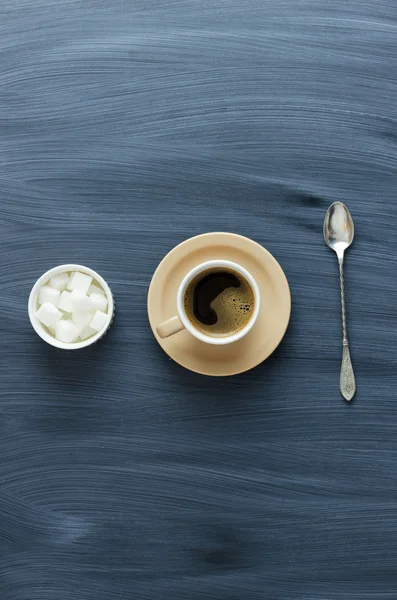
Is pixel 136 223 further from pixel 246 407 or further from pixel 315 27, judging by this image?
pixel 315 27

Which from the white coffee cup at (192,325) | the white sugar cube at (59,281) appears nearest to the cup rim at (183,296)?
the white coffee cup at (192,325)

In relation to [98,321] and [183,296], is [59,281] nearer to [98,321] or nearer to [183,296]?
[98,321]

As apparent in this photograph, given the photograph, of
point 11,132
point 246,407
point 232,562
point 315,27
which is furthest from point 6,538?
point 315,27

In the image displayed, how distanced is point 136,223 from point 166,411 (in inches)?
15.7

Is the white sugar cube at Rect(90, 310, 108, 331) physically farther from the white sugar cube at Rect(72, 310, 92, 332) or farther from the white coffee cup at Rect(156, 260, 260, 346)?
the white coffee cup at Rect(156, 260, 260, 346)

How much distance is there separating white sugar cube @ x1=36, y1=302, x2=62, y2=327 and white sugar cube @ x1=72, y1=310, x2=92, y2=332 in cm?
3

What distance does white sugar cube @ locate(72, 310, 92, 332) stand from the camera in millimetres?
1303

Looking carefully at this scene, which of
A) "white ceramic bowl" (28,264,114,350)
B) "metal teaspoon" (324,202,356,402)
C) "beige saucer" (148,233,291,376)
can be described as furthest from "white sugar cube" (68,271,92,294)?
"metal teaspoon" (324,202,356,402)

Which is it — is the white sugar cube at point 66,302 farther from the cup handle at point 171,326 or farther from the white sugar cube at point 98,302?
the cup handle at point 171,326

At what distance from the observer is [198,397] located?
136 centimetres

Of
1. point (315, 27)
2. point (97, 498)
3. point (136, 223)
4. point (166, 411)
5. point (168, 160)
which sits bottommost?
point (97, 498)

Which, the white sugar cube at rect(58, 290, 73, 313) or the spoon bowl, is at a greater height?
the spoon bowl

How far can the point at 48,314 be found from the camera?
4.26 feet

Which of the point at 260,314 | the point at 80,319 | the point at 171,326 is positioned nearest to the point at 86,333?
the point at 80,319
